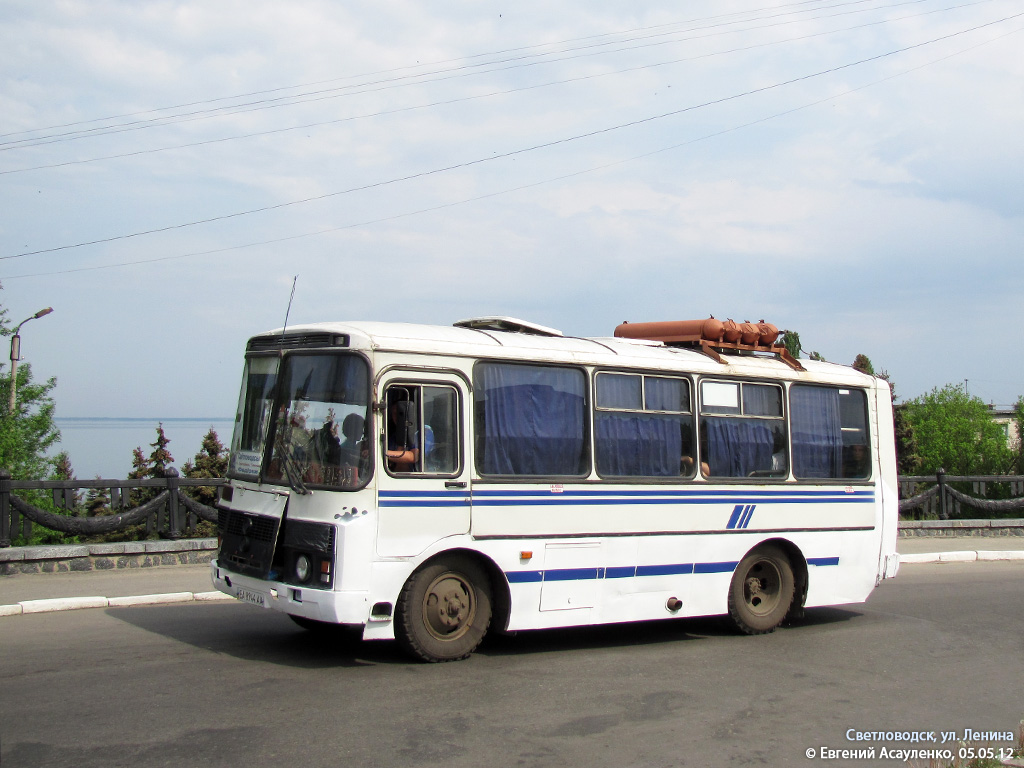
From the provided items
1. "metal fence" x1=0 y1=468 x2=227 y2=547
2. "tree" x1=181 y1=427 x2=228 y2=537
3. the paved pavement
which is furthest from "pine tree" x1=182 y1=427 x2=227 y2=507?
the paved pavement

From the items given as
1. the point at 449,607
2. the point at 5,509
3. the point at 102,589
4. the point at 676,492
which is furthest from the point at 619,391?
the point at 5,509

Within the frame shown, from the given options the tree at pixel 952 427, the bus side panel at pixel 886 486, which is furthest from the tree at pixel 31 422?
the tree at pixel 952 427

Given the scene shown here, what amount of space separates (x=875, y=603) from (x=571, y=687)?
6.61 metres

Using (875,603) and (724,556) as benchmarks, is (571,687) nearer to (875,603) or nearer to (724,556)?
(724,556)

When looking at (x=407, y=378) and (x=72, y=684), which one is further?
(x=407, y=378)

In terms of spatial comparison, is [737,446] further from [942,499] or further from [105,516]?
[942,499]

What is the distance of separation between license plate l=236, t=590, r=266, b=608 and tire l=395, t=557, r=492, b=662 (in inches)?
43.6

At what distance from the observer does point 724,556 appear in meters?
9.96

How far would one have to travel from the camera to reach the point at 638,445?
31.1 feet

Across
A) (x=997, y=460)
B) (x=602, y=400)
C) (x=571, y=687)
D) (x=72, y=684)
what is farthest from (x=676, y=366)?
(x=997, y=460)

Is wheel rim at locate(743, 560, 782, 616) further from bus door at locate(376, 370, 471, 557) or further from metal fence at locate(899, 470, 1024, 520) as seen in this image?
metal fence at locate(899, 470, 1024, 520)

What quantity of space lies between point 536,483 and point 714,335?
314cm

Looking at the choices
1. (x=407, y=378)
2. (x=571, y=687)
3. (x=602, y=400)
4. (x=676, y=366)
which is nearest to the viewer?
(x=571, y=687)

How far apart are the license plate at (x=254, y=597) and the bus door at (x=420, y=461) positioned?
1115mm
